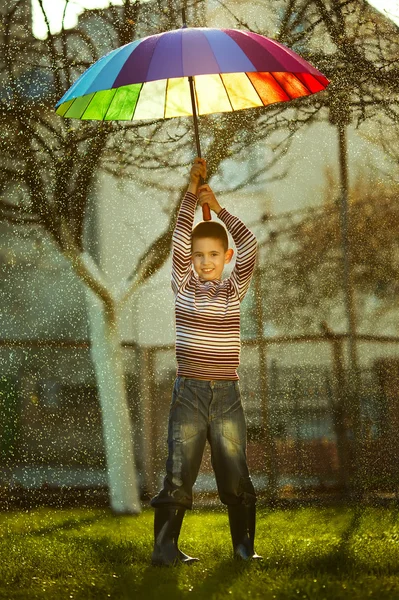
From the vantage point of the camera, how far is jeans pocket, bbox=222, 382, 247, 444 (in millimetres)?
3748

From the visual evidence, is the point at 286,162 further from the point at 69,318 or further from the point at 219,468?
the point at 219,468

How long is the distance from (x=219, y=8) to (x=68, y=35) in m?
0.83

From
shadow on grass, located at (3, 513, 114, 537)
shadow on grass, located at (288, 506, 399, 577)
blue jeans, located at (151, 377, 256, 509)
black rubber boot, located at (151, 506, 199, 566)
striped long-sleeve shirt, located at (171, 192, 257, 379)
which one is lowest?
shadow on grass, located at (3, 513, 114, 537)

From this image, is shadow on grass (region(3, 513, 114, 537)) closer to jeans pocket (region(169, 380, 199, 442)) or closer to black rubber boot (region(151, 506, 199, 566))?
black rubber boot (region(151, 506, 199, 566))

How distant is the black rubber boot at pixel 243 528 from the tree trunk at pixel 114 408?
5.03ft

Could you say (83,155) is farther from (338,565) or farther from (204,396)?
(338,565)

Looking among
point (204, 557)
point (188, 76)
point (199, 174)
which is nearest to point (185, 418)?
point (204, 557)

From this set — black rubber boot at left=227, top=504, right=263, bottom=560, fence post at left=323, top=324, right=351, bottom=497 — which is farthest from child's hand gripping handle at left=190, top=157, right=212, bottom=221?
fence post at left=323, top=324, right=351, bottom=497

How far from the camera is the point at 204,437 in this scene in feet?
12.3

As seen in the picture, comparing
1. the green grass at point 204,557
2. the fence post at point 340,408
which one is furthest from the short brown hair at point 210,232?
the fence post at point 340,408

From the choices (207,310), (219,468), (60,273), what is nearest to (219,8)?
(60,273)

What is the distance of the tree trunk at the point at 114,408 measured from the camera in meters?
5.30

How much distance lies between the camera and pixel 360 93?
5.49 m

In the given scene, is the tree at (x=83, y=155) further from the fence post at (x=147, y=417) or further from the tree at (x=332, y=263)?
the tree at (x=332, y=263)
